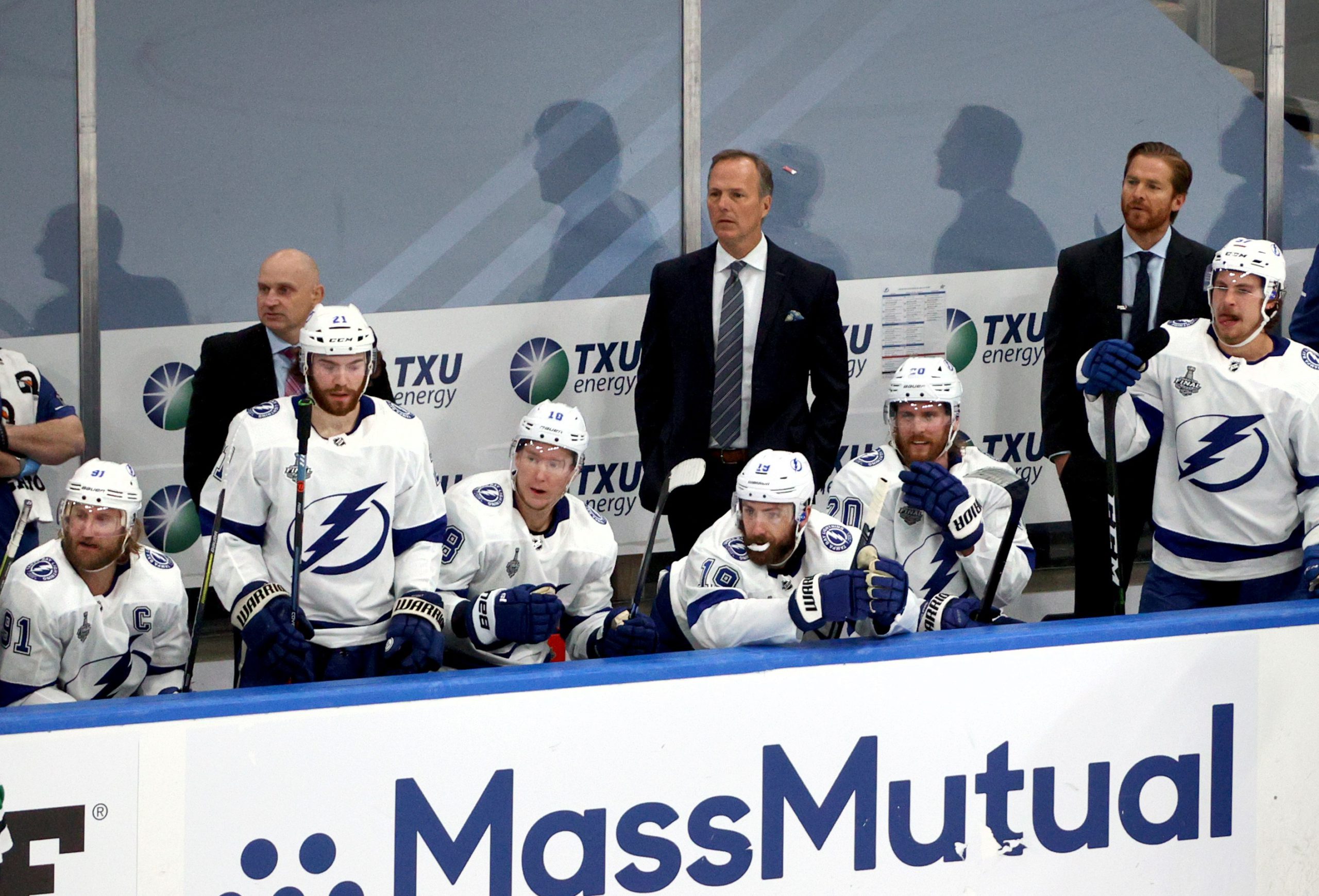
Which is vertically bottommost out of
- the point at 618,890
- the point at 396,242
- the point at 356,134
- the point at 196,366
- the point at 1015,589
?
the point at 618,890

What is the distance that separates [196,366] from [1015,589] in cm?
270

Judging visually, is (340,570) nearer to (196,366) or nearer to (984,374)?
(196,366)

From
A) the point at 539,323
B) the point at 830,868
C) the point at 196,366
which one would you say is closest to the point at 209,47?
the point at 196,366

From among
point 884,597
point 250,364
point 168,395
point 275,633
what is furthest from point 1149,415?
point 168,395

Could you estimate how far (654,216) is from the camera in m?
5.68

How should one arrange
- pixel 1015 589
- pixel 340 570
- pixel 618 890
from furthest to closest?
pixel 1015 589, pixel 340 570, pixel 618 890

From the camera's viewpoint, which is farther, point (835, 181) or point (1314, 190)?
point (1314, 190)

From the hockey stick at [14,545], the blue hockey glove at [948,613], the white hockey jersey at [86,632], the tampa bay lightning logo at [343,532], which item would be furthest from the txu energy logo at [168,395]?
the blue hockey glove at [948,613]

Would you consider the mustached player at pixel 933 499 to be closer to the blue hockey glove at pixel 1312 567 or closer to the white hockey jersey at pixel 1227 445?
the white hockey jersey at pixel 1227 445

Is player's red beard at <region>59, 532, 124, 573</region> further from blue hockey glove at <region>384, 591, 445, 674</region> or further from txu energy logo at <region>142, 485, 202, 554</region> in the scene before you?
txu energy logo at <region>142, 485, 202, 554</region>

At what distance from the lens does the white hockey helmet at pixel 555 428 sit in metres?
4.23

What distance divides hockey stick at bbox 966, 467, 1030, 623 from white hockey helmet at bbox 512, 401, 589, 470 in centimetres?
101

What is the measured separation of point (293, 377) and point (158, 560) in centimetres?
61

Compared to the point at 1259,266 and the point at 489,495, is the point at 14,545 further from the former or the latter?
the point at 1259,266
